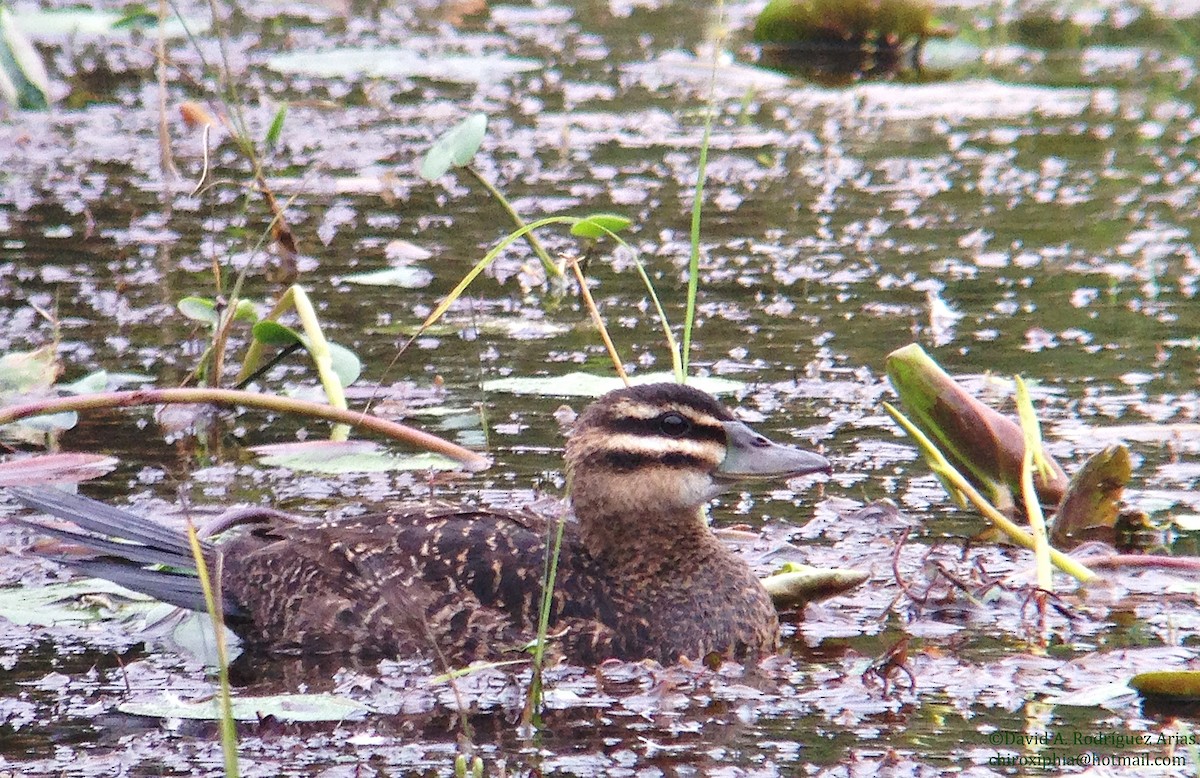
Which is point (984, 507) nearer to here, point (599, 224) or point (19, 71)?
point (599, 224)

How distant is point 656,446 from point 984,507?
0.97m

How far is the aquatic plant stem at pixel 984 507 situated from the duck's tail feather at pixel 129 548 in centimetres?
204

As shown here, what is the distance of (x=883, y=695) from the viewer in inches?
193

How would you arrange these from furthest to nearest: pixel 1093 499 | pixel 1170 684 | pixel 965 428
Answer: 1. pixel 965 428
2. pixel 1093 499
3. pixel 1170 684

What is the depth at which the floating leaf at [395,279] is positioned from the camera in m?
8.82

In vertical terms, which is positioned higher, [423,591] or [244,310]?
[244,310]

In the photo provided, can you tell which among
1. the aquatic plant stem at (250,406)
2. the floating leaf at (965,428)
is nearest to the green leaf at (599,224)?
the aquatic plant stem at (250,406)

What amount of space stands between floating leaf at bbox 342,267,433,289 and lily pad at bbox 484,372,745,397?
4.62 ft

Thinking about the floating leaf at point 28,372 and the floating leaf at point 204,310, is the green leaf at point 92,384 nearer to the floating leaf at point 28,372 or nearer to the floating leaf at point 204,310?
the floating leaf at point 28,372

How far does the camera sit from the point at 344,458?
6820 millimetres

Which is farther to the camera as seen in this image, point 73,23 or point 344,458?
point 73,23

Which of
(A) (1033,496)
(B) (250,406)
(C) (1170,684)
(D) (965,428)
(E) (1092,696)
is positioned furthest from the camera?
(B) (250,406)

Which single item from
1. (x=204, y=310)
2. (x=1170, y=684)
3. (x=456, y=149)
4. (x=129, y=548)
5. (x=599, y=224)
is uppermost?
(x=456, y=149)

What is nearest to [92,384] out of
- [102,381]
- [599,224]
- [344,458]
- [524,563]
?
[102,381]
